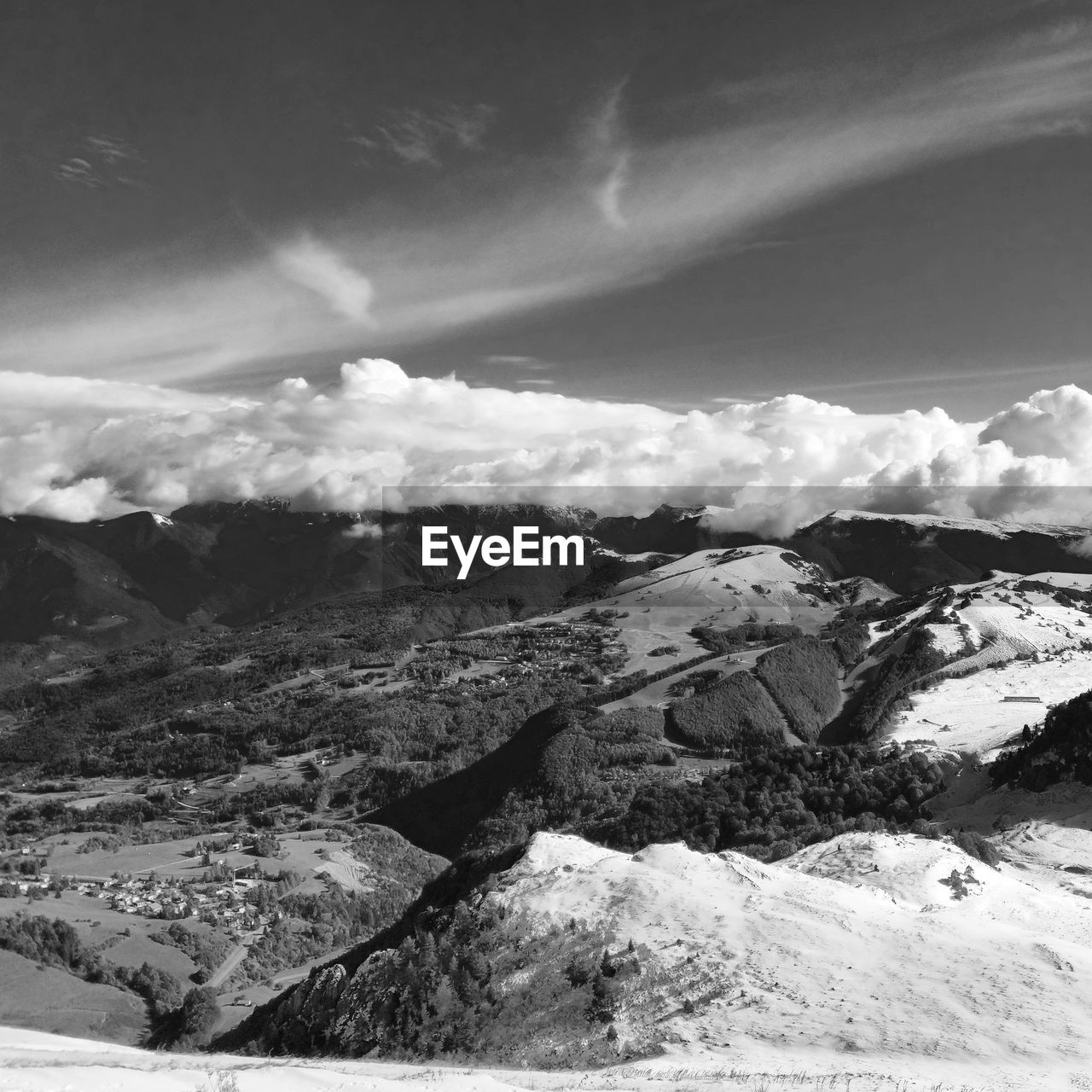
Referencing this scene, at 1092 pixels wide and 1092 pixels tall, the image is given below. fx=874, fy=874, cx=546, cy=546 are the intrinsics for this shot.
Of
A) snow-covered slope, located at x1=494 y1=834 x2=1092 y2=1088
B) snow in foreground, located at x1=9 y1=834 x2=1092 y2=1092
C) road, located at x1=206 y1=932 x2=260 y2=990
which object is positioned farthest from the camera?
road, located at x1=206 y1=932 x2=260 y2=990

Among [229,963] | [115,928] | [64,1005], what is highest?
[64,1005]

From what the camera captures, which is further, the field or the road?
the field

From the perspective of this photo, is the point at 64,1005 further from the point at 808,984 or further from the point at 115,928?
the point at 808,984

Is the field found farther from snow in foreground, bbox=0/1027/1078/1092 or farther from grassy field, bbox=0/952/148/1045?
grassy field, bbox=0/952/148/1045

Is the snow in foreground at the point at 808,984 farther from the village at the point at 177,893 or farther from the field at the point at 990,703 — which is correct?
the village at the point at 177,893

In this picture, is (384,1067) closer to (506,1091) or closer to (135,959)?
(506,1091)

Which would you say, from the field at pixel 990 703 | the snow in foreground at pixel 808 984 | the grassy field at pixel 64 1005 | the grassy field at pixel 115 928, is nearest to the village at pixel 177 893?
the grassy field at pixel 115 928

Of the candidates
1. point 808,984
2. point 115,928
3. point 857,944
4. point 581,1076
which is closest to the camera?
point 581,1076

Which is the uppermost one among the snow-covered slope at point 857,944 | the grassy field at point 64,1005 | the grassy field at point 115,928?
the snow-covered slope at point 857,944

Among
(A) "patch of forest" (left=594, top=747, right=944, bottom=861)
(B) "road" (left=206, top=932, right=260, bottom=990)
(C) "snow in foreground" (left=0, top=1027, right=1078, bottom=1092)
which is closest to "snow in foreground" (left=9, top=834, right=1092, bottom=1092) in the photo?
(C) "snow in foreground" (left=0, top=1027, right=1078, bottom=1092)

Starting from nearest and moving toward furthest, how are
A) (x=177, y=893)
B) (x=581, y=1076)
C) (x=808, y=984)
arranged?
1. (x=581, y=1076)
2. (x=808, y=984)
3. (x=177, y=893)

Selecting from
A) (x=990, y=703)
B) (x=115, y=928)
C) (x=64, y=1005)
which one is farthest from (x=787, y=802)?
(x=115, y=928)
